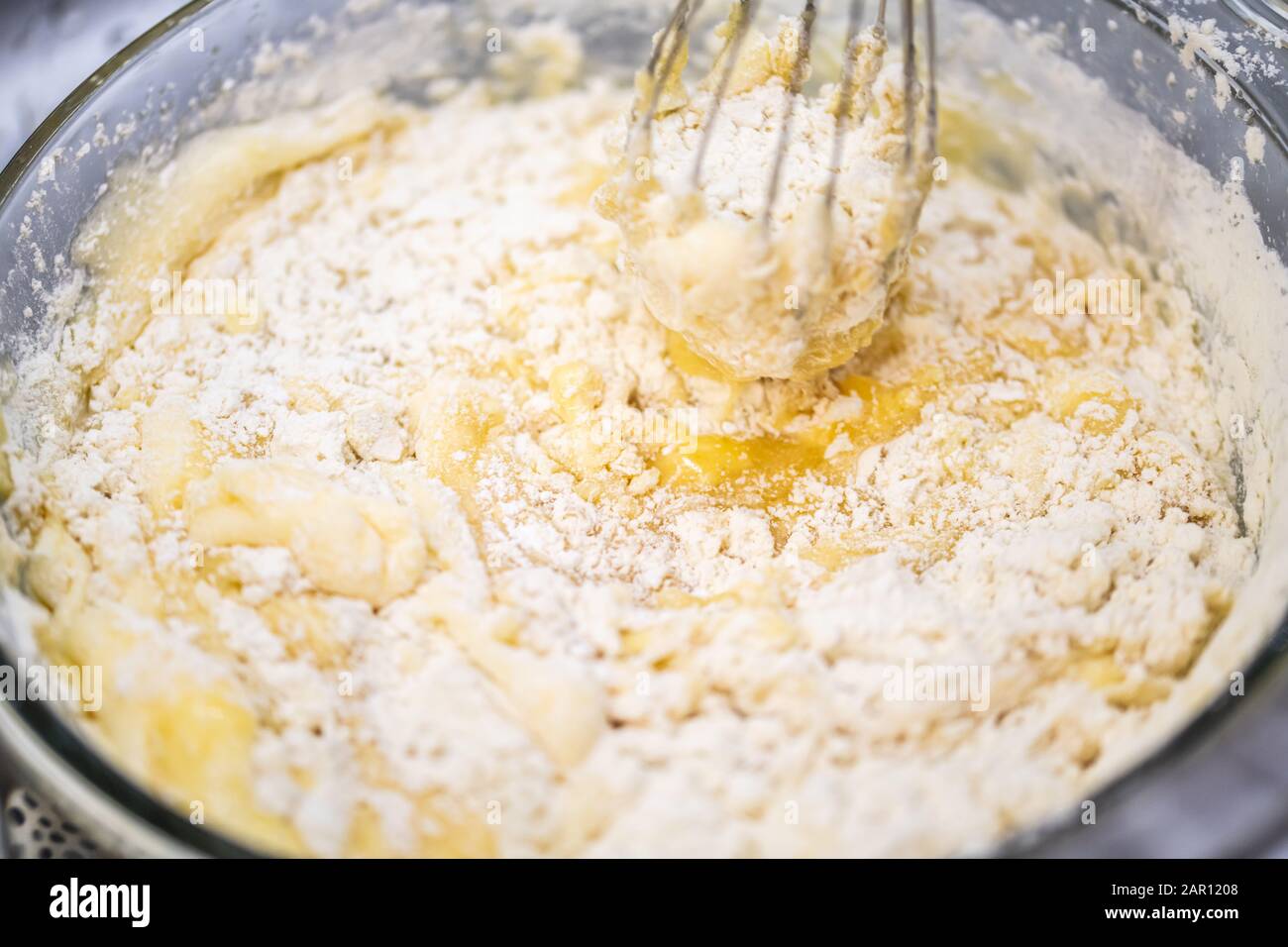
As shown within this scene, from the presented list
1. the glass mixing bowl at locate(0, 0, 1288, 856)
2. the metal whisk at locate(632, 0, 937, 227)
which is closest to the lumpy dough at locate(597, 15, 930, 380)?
the metal whisk at locate(632, 0, 937, 227)

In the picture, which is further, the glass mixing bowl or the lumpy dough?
the lumpy dough

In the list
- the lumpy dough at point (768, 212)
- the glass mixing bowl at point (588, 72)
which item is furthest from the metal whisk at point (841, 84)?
the glass mixing bowl at point (588, 72)

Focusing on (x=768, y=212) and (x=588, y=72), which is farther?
(x=588, y=72)

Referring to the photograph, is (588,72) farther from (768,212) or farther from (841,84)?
(768,212)

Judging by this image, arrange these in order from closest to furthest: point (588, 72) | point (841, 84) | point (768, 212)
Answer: point (768, 212) < point (841, 84) < point (588, 72)

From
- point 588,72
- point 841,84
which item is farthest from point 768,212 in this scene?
point 588,72

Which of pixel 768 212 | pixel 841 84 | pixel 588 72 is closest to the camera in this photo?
pixel 768 212

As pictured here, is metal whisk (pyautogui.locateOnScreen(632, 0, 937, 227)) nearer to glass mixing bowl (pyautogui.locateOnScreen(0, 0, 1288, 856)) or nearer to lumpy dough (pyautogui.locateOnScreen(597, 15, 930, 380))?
lumpy dough (pyautogui.locateOnScreen(597, 15, 930, 380))
